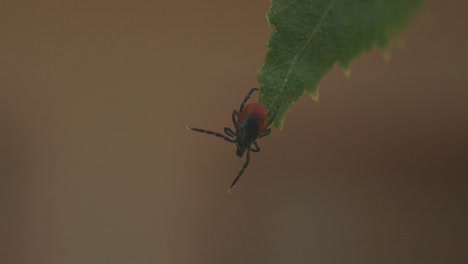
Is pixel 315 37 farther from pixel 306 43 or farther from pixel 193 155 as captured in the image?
pixel 193 155

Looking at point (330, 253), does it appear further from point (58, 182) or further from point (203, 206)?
point (58, 182)

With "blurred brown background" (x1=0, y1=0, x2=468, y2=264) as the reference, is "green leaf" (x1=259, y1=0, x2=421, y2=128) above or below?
above

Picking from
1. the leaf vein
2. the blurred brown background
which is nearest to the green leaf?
the leaf vein

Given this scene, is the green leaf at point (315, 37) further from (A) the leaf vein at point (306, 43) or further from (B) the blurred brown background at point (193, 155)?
(B) the blurred brown background at point (193, 155)

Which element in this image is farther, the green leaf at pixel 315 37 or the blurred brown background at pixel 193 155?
the blurred brown background at pixel 193 155

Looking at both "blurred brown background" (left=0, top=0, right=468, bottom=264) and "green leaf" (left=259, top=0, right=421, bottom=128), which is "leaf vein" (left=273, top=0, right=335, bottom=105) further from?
"blurred brown background" (left=0, top=0, right=468, bottom=264)

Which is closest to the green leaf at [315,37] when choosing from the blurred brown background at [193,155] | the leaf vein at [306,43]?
the leaf vein at [306,43]

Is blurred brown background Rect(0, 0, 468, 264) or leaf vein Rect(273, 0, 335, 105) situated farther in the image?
blurred brown background Rect(0, 0, 468, 264)

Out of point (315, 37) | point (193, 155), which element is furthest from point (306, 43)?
point (193, 155)

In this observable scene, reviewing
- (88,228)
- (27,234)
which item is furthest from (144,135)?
(27,234)
